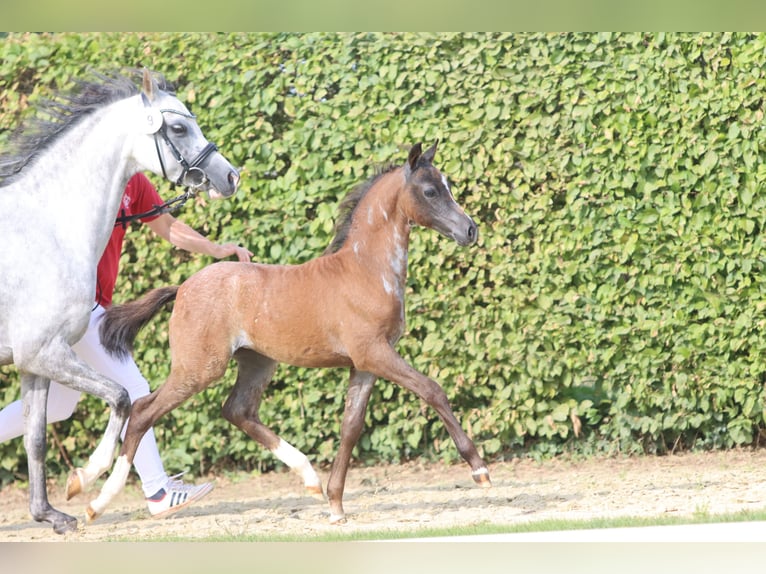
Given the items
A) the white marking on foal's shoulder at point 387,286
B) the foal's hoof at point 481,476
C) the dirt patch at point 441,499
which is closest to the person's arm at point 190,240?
the white marking on foal's shoulder at point 387,286

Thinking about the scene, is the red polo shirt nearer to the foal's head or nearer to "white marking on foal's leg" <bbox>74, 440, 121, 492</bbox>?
"white marking on foal's leg" <bbox>74, 440, 121, 492</bbox>

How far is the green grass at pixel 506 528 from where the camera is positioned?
5.02 meters

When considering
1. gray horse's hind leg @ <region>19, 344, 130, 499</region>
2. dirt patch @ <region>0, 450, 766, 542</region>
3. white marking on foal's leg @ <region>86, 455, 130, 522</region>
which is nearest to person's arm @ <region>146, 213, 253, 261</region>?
gray horse's hind leg @ <region>19, 344, 130, 499</region>

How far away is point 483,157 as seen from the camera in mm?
6562

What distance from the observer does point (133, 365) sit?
5.53 meters

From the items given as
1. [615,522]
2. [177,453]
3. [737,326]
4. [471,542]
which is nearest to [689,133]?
[737,326]

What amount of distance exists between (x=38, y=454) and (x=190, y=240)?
1381 millimetres

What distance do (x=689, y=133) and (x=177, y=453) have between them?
3871mm

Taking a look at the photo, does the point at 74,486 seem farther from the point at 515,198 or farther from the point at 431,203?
the point at 515,198

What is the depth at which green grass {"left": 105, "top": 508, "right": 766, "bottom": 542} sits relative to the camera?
502 cm

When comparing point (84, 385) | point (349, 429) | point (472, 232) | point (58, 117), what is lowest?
point (349, 429)

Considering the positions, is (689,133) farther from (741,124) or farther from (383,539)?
(383,539)

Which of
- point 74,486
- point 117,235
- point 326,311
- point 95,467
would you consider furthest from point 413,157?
point 74,486

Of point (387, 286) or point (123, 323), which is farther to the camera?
point (123, 323)
